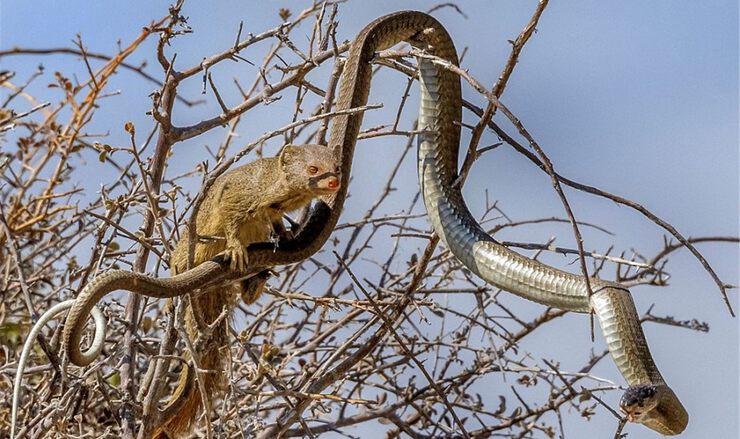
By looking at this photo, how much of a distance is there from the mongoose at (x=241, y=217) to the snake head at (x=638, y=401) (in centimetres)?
143

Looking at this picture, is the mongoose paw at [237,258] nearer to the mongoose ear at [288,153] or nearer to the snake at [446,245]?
the snake at [446,245]

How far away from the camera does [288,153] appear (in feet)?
15.1

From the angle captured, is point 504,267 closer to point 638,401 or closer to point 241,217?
point 638,401

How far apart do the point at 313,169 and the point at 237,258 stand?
45 centimetres

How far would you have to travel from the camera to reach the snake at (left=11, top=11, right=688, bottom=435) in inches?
142

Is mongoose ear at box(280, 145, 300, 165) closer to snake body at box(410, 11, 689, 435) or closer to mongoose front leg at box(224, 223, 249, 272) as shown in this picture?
mongoose front leg at box(224, 223, 249, 272)

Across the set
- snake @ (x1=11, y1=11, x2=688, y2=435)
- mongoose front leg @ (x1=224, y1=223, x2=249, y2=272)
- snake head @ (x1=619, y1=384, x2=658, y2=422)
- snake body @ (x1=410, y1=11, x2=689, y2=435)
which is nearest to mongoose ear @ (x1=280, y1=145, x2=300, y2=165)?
snake @ (x1=11, y1=11, x2=688, y2=435)

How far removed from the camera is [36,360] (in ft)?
18.7

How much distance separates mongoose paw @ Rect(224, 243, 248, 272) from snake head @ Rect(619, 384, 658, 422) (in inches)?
61.4

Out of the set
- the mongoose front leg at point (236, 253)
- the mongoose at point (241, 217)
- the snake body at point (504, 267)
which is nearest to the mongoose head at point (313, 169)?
the mongoose at point (241, 217)

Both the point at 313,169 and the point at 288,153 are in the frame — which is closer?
the point at 313,169

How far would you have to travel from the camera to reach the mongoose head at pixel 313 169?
4.37 meters

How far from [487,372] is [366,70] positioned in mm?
1605

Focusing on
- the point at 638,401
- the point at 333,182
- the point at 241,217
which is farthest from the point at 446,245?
the point at 638,401
